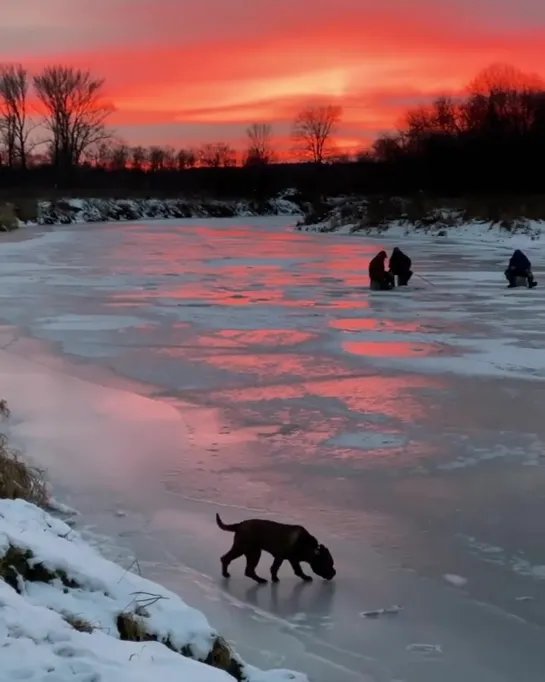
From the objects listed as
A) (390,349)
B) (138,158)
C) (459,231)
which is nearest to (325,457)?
(390,349)

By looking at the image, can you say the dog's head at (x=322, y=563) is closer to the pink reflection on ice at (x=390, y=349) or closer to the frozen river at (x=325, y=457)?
the frozen river at (x=325, y=457)

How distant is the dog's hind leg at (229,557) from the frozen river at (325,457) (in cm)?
7

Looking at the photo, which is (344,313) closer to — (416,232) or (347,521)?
(347,521)

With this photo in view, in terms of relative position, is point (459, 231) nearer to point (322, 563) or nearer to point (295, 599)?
point (322, 563)

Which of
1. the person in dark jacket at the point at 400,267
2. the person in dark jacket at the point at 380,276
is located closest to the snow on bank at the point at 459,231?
the person in dark jacket at the point at 400,267

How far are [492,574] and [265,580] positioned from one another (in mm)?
1150

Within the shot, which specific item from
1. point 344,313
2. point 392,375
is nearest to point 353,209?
point 344,313

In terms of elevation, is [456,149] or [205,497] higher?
[456,149]

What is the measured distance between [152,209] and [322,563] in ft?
228

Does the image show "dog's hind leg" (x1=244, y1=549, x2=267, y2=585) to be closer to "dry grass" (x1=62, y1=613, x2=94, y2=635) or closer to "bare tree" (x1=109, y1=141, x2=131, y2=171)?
"dry grass" (x1=62, y1=613, x2=94, y2=635)

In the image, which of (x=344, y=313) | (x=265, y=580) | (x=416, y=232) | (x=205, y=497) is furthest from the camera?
(x=416, y=232)

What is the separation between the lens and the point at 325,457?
21.0 ft

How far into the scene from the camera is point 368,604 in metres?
4.20

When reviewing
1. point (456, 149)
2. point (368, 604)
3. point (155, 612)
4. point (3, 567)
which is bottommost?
point (368, 604)
